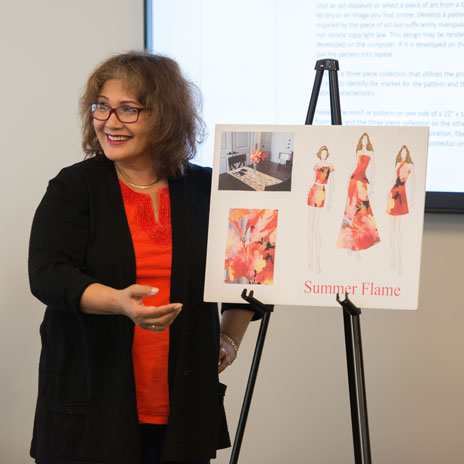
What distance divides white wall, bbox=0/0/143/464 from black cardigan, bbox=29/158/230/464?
4.01 feet

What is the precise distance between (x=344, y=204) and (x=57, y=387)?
29.1 inches

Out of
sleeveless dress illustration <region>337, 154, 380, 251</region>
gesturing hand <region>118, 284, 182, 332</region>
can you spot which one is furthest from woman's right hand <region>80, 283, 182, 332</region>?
sleeveless dress illustration <region>337, 154, 380, 251</region>

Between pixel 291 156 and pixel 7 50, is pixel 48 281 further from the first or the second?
pixel 7 50

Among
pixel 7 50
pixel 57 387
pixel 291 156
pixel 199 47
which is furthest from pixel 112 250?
pixel 7 50

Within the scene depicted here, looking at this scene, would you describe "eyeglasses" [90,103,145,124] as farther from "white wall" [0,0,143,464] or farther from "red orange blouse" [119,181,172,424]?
"white wall" [0,0,143,464]

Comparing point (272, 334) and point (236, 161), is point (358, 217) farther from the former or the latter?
point (272, 334)

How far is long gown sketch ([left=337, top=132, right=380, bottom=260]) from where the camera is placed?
1.50 metres

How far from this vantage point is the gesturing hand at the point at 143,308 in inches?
47.8

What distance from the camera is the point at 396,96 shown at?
241 centimetres

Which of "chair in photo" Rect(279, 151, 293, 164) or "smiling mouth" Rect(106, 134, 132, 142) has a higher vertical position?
"smiling mouth" Rect(106, 134, 132, 142)

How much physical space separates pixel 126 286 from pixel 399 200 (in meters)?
0.64

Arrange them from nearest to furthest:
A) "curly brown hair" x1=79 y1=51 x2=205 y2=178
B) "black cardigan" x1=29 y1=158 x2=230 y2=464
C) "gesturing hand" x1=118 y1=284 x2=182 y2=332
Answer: "gesturing hand" x1=118 y1=284 x2=182 y2=332
"black cardigan" x1=29 y1=158 x2=230 y2=464
"curly brown hair" x1=79 y1=51 x2=205 y2=178

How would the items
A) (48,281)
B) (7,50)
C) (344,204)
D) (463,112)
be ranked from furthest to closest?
1. (7,50)
2. (463,112)
3. (344,204)
4. (48,281)

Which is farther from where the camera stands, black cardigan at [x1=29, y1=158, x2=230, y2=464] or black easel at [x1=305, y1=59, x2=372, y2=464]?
black easel at [x1=305, y1=59, x2=372, y2=464]
